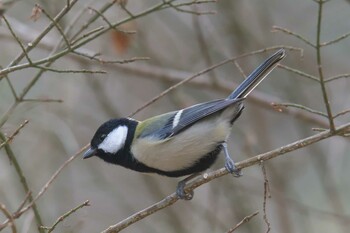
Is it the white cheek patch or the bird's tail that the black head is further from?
the bird's tail

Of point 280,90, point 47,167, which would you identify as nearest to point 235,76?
point 280,90

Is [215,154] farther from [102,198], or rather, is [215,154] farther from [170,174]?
[102,198]

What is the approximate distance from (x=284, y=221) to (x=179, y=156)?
1751mm

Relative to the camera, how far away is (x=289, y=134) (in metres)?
5.86

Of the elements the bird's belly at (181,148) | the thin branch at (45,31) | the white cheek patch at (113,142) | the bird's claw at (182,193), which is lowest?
the bird's claw at (182,193)

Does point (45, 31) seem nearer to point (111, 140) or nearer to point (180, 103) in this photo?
point (111, 140)

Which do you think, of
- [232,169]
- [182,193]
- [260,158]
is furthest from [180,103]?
[260,158]

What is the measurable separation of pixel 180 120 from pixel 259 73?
1.30ft

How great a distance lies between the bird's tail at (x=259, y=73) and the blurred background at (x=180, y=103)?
96 cm

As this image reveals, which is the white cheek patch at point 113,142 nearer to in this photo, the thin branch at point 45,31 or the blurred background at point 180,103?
the thin branch at point 45,31

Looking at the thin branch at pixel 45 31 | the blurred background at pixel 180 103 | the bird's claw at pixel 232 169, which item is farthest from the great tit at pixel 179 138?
the blurred background at pixel 180 103

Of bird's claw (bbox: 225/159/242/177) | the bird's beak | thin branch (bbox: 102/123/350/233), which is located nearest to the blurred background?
the bird's beak

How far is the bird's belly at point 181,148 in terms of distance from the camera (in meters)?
2.66

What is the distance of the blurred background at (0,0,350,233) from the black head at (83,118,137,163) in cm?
94
